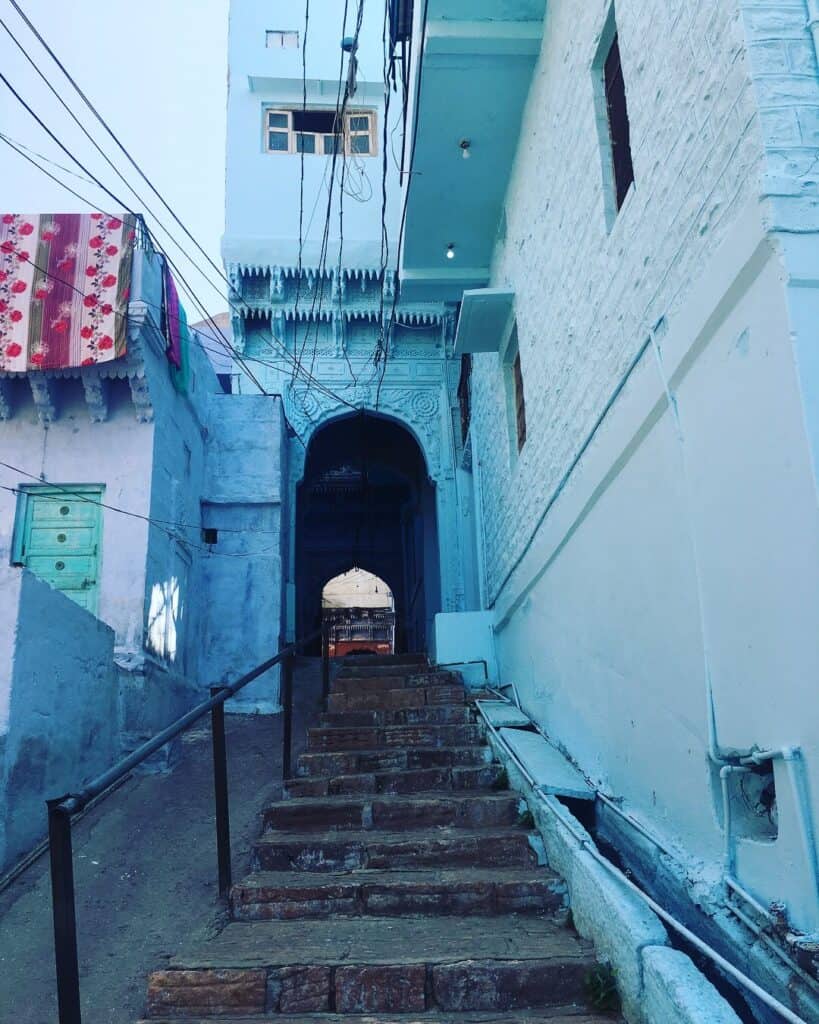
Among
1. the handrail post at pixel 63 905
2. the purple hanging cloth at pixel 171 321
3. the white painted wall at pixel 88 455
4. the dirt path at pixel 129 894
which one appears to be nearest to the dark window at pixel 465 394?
the purple hanging cloth at pixel 171 321

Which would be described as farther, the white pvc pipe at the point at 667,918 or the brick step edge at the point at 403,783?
the brick step edge at the point at 403,783

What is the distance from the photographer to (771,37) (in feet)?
8.39

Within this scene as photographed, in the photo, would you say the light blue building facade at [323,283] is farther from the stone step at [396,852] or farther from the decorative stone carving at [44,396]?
the stone step at [396,852]

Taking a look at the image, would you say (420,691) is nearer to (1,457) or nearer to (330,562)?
(1,457)

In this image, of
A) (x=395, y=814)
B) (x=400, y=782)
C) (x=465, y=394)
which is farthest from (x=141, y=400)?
(x=395, y=814)

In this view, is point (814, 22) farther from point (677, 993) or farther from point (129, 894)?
point (129, 894)

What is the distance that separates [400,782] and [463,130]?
4537 millimetres

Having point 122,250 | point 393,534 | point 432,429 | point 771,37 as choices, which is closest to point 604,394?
point 771,37

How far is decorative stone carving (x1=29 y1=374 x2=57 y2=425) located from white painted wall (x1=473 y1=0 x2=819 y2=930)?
16.2ft

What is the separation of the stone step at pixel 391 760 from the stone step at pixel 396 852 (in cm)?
107

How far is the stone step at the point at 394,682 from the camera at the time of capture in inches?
271

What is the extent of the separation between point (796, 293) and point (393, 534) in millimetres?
16336

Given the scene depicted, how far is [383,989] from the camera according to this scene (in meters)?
2.71

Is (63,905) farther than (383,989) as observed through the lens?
No
